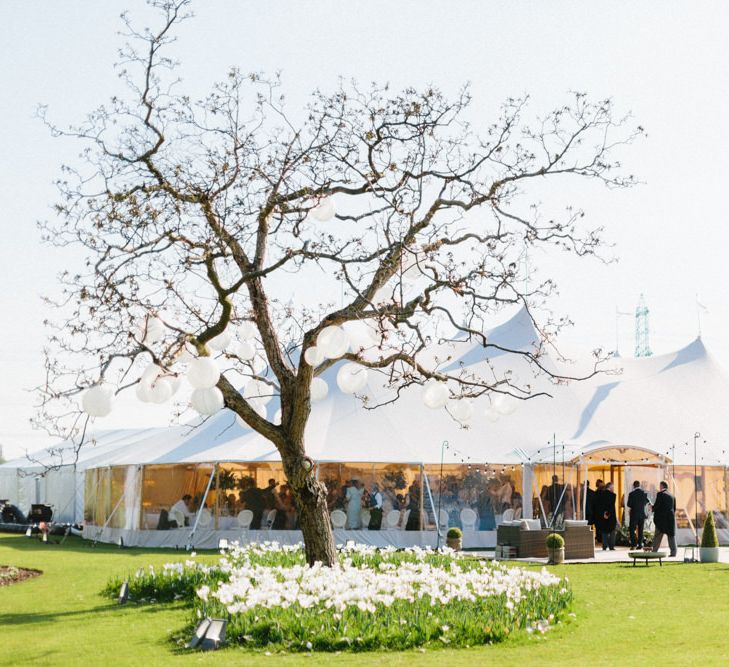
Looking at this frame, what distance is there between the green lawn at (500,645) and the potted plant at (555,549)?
3.67 ft

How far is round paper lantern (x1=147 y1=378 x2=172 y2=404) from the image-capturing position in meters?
8.32

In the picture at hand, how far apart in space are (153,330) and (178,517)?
10991 millimetres

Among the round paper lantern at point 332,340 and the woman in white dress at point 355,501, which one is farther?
the woman in white dress at point 355,501

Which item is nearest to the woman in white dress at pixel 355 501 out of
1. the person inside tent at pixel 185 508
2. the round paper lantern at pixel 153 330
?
the person inside tent at pixel 185 508

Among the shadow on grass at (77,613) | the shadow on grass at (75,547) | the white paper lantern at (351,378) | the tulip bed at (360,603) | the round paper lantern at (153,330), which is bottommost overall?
the shadow on grass at (77,613)

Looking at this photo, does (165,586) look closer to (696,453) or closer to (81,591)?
(81,591)

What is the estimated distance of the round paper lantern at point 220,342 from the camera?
979cm

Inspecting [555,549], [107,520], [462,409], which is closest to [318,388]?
[462,409]

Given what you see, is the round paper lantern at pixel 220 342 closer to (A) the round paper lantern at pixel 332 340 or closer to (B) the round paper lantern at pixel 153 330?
(B) the round paper lantern at pixel 153 330

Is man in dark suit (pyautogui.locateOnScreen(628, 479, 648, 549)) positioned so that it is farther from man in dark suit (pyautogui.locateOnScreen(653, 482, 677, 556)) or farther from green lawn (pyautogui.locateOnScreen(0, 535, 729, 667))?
green lawn (pyautogui.locateOnScreen(0, 535, 729, 667))

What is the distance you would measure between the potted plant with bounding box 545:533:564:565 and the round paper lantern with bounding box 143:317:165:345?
8369 mm

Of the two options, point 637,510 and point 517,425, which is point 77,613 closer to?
point 637,510

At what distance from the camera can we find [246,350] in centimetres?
1047

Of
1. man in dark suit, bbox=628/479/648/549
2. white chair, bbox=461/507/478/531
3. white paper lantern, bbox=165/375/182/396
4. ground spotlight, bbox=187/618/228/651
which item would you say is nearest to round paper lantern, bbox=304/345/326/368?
white paper lantern, bbox=165/375/182/396
